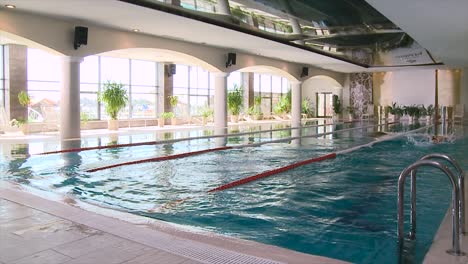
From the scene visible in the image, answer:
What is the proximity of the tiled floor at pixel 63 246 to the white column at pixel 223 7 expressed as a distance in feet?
29.5

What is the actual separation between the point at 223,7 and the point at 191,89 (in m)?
12.6

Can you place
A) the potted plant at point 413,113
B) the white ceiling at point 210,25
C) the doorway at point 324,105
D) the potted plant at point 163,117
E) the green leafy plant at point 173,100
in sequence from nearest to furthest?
1. the white ceiling at point 210,25
2. the potted plant at point 163,117
3. the green leafy plant at point 173,100
4. the potted plant at point 413,113
5. the doorway at point 324,105

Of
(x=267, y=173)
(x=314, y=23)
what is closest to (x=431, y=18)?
(x=267, y=173)

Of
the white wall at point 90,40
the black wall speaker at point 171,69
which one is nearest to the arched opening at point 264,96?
the black wall speaker at point 171,69

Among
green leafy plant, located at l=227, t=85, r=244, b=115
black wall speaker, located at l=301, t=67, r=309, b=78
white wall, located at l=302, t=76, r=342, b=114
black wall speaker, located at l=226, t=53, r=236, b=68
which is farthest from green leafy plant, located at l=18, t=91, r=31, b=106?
white wall, located at l=302, t=76, r=342, b=114

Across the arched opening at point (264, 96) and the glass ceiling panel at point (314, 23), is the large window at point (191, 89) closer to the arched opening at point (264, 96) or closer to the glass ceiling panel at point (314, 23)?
the arched opening at point (264, 96)

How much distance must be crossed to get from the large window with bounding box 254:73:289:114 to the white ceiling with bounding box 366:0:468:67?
15687mm

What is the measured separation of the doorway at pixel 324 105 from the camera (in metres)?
32.1

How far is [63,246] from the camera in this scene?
9.71ft

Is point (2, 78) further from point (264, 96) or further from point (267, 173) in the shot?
point (264, 96)

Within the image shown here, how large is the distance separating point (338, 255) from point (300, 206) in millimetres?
1706

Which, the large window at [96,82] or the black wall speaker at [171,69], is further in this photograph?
the black wall speaker at [171,69]

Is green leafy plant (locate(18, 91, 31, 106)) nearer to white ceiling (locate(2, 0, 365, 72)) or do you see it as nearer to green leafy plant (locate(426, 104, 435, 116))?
white ceiling (locate(2, 0, 365, 72))

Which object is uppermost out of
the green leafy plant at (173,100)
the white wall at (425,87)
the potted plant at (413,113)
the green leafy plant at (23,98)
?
the white wall at (425,87)
